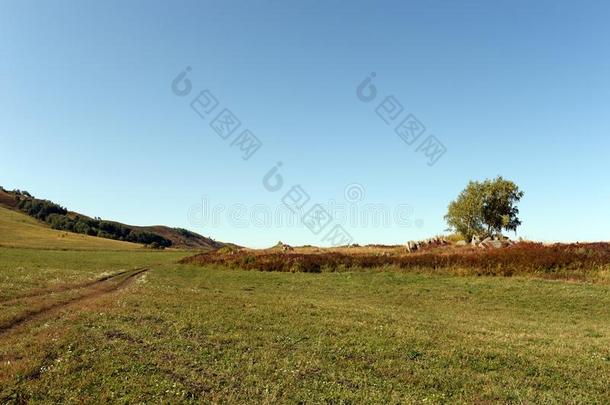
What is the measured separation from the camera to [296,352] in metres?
15.6

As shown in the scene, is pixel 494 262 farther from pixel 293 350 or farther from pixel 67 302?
pixel 67 302

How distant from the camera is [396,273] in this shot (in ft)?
151

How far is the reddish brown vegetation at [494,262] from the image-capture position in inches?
1593

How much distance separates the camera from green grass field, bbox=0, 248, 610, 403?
1183 centimetres

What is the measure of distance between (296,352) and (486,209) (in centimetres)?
7391

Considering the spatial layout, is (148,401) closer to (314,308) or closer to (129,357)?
(129,357)

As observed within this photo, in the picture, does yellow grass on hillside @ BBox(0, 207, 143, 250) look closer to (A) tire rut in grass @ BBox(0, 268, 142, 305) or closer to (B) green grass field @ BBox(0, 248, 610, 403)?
(A) tire rut in grass @ BBox(0, 268, 142, 305)

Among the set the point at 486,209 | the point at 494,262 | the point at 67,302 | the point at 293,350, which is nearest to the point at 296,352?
the point at 293,350

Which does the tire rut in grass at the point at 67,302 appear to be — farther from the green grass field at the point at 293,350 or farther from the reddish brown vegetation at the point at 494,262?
the reddish brown vegetation at the point at 494,262

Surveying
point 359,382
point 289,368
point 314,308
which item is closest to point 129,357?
point 289,368

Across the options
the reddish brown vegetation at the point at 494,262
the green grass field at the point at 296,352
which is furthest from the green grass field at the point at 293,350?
the reddish brown vegetation at the point at 494,262

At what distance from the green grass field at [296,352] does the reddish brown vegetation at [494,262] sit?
12505 mm

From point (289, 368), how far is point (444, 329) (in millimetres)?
9601

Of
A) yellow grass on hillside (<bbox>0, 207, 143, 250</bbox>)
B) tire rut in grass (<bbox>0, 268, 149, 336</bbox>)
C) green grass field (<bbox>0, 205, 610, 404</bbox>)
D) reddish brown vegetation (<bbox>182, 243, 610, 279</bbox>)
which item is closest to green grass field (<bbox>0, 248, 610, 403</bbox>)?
green grass field (<bbox>0, 205, 610, 404</bbox>)
